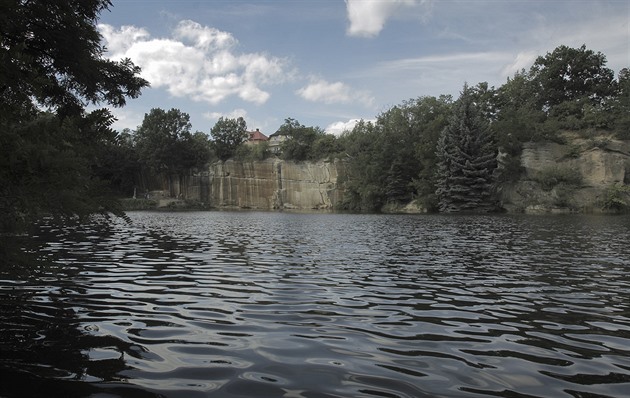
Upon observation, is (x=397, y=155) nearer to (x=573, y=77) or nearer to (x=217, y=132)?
(x=573, y=77)

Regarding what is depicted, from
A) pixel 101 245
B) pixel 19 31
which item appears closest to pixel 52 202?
pixel 19 31

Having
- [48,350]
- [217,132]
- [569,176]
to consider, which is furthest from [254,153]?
[48,350]

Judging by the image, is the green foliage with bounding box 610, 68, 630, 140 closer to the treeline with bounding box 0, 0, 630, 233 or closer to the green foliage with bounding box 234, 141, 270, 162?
the treeline with bounding box 0, 0, 630, 233

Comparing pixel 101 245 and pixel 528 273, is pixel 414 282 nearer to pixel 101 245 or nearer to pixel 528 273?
pixel 528 273

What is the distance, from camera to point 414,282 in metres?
10.9

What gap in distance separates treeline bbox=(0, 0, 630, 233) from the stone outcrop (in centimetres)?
188

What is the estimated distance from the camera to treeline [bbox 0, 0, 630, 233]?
17.2 ft

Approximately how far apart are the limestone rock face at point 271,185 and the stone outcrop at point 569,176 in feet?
120

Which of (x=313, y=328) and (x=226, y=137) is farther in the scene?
(x=226, y=137)

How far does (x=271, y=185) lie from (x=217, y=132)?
1983 cm

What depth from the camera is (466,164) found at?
59.2 m

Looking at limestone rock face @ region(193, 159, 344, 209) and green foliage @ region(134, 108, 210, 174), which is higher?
green foliage @ region(134, 108, 210, 174)

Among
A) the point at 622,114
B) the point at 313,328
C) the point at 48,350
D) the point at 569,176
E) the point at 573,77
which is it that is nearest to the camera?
the point at 48,350

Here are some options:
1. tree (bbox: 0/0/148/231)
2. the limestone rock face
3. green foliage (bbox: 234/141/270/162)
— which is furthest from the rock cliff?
tree (bbox: 0/0/148/231)
